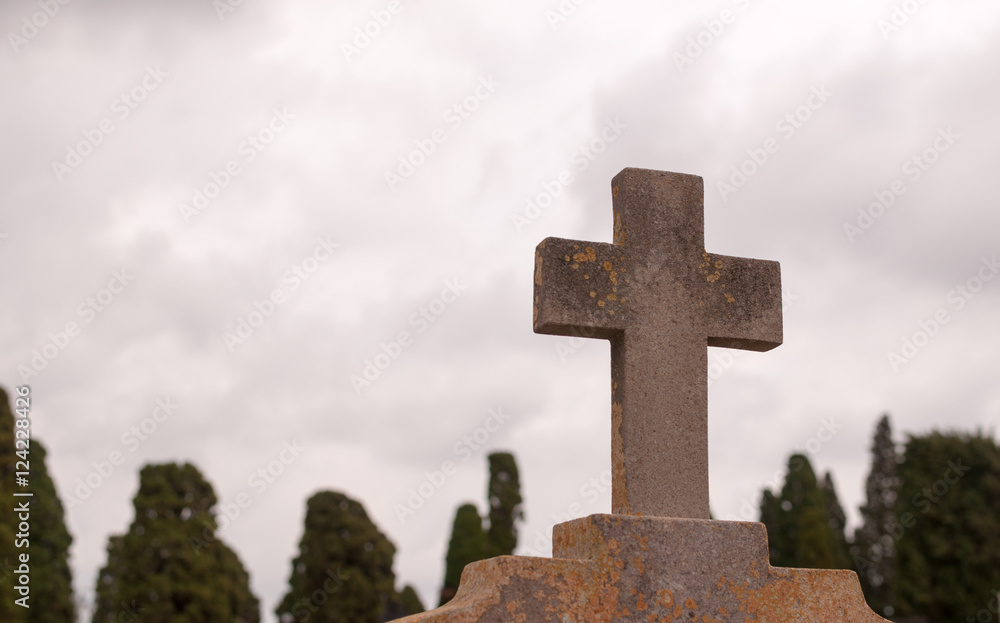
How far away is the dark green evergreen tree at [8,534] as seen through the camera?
18.8 metres

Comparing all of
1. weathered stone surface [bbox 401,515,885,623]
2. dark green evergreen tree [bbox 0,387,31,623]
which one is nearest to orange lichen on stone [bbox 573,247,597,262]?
weathered stone surface [bbox 401,515,885,623]

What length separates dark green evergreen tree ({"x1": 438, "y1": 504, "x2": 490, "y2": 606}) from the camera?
3231cm

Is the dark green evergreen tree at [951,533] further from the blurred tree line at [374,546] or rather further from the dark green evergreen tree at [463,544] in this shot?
the dark green evergreen tree at [463,544]

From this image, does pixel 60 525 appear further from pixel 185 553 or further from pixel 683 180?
pixel 683 180

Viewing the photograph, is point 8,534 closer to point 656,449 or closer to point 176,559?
point 176,559

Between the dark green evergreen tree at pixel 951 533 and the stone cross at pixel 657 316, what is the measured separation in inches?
1012

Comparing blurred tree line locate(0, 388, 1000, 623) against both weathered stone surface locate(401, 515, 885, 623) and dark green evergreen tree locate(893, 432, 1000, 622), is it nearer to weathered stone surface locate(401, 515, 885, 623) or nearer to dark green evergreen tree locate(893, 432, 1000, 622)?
dark green evergreen tree locate(893, 432, 1000, 622)

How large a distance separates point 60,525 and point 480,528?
1428cm

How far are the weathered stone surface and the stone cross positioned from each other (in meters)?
0.24

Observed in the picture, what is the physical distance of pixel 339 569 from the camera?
24859 millimetres

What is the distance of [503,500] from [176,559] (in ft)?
47.0

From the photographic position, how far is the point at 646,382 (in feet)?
15.2

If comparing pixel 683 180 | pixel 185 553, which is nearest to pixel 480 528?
pixel 185 553

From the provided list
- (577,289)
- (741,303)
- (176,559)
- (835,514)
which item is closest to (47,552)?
(176,559)
